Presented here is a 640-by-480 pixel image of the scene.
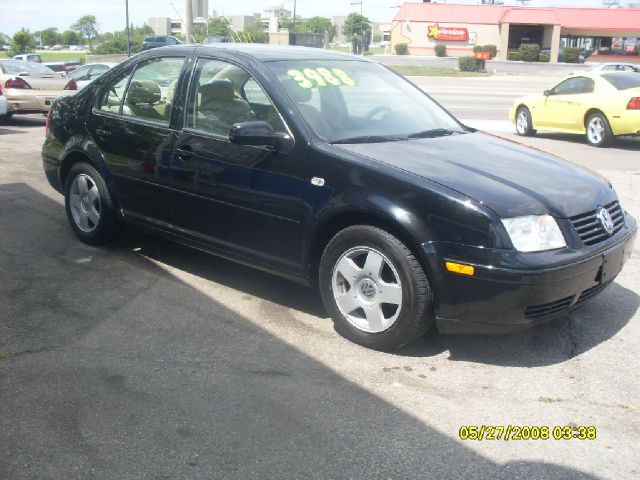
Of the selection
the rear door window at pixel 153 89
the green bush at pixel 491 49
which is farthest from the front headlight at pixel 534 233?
the green bush at pixel 491 49

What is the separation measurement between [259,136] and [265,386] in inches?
61.0

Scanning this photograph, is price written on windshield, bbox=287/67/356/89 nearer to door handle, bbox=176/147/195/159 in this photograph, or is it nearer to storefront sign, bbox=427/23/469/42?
door handle, bbox=176/147/195/159

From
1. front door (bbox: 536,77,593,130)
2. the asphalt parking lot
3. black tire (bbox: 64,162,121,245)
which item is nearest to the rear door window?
black tire (bbox: 64,162,121,245)

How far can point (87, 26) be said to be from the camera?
546ft

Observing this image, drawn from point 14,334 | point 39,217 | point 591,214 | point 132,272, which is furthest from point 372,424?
point 39,217

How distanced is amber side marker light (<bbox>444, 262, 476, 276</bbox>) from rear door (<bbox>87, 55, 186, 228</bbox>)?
2364 millimetres

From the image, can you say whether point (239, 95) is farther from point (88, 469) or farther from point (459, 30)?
point (459, 30)

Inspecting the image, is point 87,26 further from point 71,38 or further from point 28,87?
point 28,87

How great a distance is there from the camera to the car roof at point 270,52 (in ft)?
16.8

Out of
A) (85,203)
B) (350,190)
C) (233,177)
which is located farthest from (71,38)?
(350,190)

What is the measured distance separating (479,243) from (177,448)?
1.82 metres

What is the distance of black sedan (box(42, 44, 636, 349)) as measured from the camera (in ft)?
12.9

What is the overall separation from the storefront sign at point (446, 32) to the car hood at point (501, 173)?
7493 centimetres

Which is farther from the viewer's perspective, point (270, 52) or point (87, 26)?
point (87, 26)
